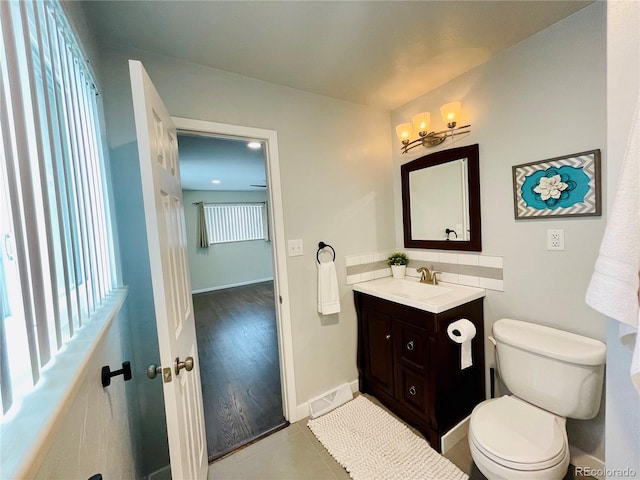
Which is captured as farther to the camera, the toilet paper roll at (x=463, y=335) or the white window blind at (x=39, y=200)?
the toilet paper roll at (x=463, y=335)

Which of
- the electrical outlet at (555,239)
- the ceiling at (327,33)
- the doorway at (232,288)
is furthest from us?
the doorway at (232,288)

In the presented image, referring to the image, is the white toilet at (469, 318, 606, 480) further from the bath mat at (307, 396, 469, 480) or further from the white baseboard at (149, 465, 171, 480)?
the white baseboard at (149, 465, 171, 480)

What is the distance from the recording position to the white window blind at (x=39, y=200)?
0.47 metres

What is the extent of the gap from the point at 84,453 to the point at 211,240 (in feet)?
18.9

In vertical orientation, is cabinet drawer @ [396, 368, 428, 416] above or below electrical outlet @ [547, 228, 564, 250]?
below

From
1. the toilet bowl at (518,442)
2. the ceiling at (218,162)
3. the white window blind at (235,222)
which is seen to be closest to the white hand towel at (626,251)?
the toilet bowl at (518,442)

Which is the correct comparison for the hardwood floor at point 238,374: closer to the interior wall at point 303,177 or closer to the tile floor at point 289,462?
the tile floor at point 289,462

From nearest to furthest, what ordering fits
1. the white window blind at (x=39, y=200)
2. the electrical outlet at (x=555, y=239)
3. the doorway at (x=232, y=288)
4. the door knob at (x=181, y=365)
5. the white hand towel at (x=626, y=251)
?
1. the white window blind at (x=39, y=200)
2. the white hand towel at (x=626, y=251)
3. the door knob at (x=181, y=365)
4. the electrical outlet at (x=555, y=239)
5. the doorway at (x=232, y=288)

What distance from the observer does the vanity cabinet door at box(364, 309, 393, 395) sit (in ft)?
6.16

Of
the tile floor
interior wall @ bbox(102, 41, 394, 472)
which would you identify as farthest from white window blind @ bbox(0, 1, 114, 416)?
the tile floor

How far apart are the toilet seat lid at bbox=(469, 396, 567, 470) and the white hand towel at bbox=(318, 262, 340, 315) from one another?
100 centimetres

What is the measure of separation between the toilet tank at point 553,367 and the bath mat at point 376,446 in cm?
60

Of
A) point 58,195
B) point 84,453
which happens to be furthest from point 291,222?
point 84,453

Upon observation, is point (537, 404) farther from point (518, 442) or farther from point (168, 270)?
point (168, 270)
